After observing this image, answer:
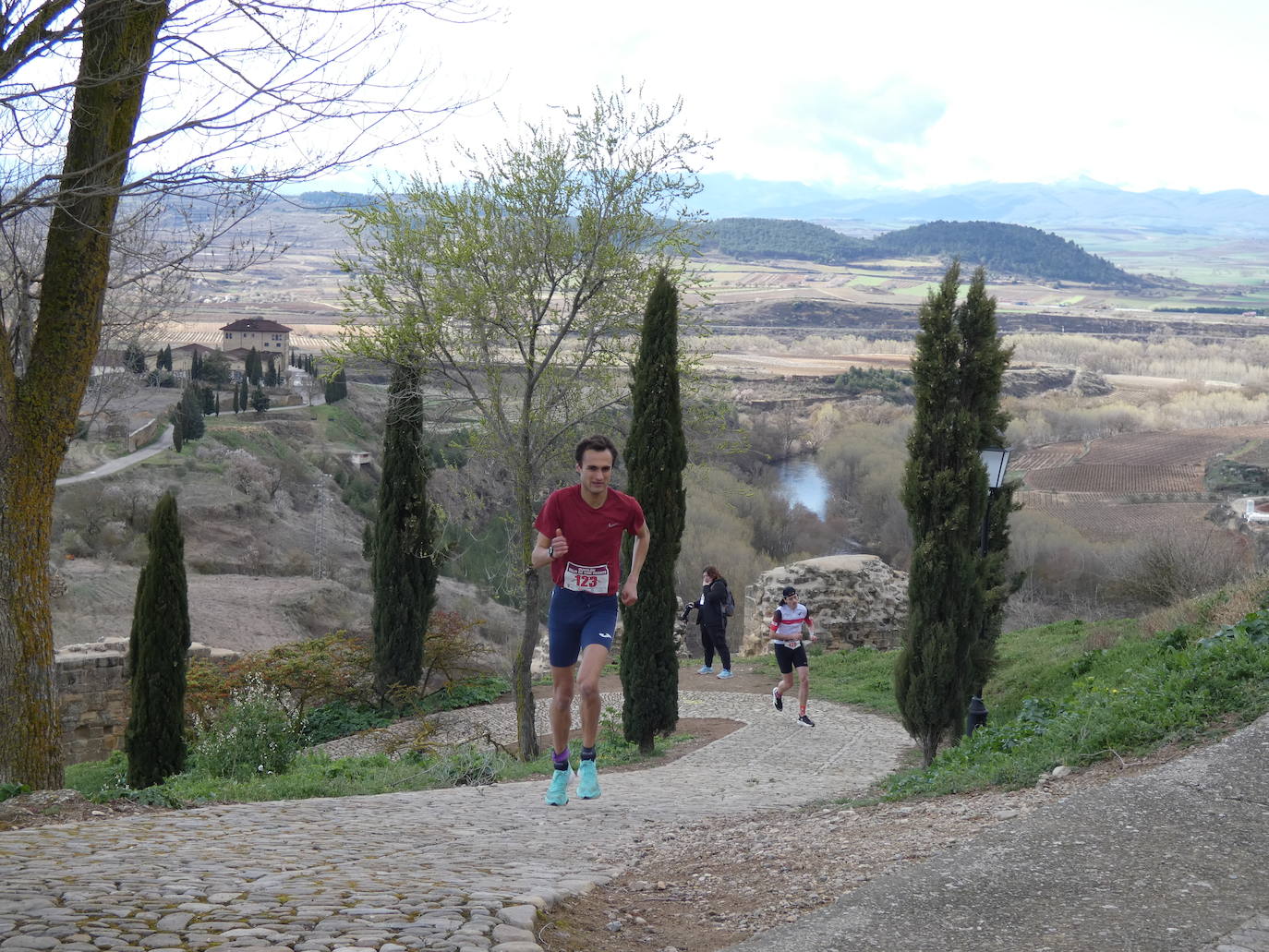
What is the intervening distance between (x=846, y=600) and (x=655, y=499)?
10.1m

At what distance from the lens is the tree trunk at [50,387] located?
7953 millimetres

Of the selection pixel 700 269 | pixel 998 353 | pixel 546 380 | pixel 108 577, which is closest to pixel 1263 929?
pixel 998 353

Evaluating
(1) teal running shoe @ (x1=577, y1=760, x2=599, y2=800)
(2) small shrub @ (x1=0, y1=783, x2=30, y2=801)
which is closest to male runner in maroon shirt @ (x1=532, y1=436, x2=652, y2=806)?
(1) teal running shoe @ (x1=577, y1=760, x2=599, y2=800)

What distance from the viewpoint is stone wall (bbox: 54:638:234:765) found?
17.9 m

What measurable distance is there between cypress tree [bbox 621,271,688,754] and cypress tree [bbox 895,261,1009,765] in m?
3.17

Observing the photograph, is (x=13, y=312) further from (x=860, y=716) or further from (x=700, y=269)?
(x=860, y=716)

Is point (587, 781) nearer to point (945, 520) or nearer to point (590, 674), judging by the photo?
point (590, 674)

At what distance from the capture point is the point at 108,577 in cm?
3127

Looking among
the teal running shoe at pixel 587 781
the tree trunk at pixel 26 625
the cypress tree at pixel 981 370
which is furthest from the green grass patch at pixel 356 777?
the cypress tree at pixel 981 370

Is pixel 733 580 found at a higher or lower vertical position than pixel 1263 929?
lower

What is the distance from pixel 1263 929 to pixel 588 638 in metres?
3.92

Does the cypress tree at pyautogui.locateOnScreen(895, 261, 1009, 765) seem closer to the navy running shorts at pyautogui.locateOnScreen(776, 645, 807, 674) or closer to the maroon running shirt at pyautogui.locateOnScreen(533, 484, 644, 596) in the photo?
the navy running shorts at pyautogui.locateOnScreen(776, 645, 807, 674)

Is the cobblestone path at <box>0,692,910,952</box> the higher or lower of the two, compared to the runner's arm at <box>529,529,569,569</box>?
lower

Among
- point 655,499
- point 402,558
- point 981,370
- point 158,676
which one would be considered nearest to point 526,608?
point 655,499
